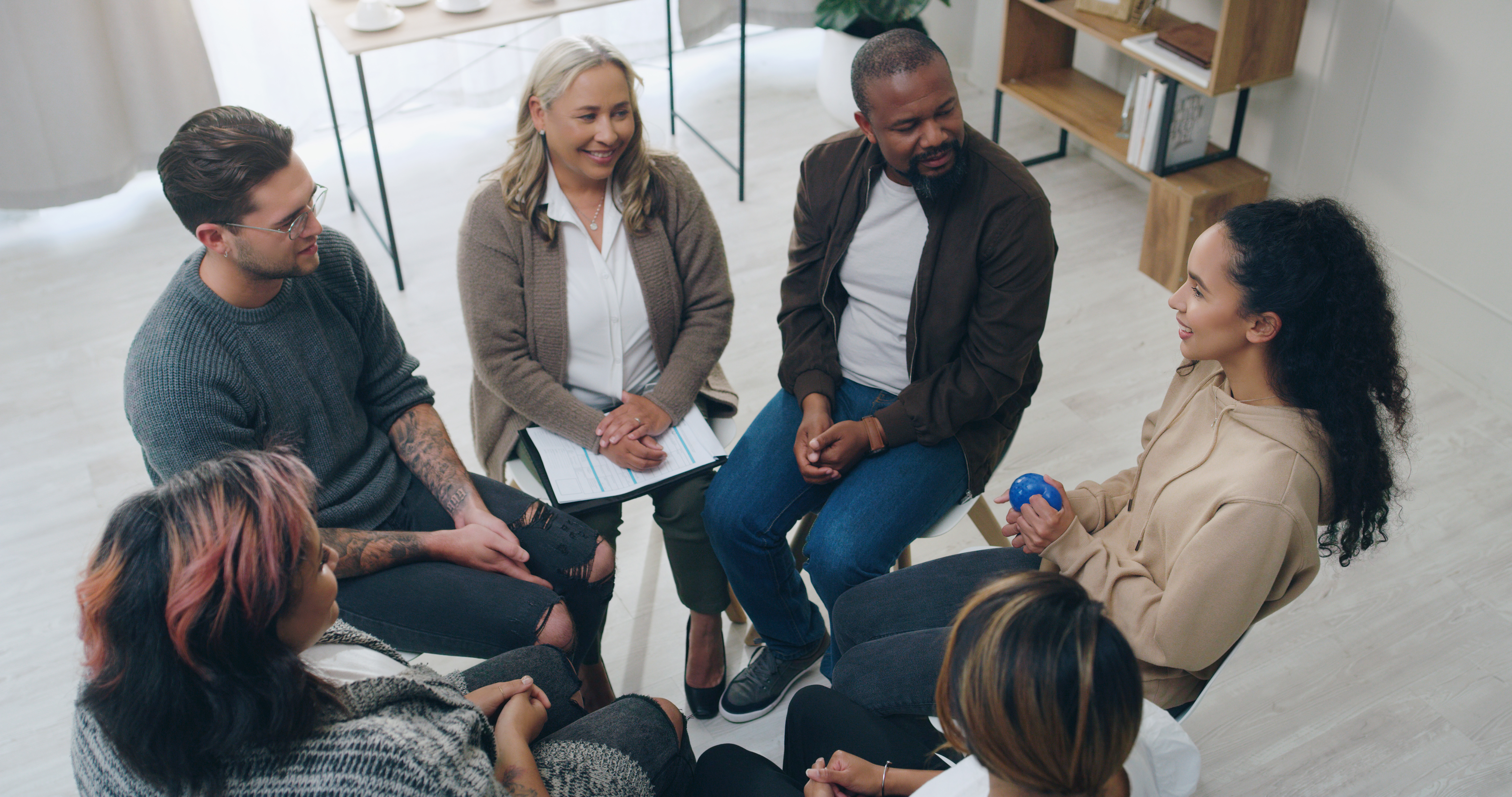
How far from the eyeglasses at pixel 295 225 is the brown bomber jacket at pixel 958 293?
890mm

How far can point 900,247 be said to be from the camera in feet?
6.74

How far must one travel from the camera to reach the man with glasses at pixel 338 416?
1654 millimetres

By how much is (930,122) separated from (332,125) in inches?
113

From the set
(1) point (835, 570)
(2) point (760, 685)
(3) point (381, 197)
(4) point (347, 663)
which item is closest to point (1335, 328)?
(1) point (835, 570)

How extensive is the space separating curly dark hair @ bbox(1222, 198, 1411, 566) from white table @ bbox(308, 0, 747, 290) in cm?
213

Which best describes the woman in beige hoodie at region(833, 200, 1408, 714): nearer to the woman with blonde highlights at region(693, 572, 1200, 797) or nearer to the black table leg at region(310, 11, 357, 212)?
the woman with blonde highlights at region(693, 572, 1200, 797)

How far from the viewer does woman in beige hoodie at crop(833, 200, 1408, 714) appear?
145cm

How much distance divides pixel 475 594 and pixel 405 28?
185 centimetres

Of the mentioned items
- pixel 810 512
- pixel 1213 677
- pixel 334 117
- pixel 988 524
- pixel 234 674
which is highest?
pixel 234 674

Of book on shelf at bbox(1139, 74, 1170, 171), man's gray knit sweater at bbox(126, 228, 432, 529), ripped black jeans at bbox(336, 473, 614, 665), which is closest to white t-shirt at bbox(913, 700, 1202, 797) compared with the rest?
ripped black jeans at bbox(336, 473, 614, 665)

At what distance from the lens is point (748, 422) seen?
2.85m

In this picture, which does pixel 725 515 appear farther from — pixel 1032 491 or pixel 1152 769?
pixel 1152 769

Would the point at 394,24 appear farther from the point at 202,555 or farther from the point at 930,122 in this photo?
the point at 202,555

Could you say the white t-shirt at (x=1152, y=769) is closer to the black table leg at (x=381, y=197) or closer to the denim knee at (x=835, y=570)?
the denim knee at (x=835, y=570)
